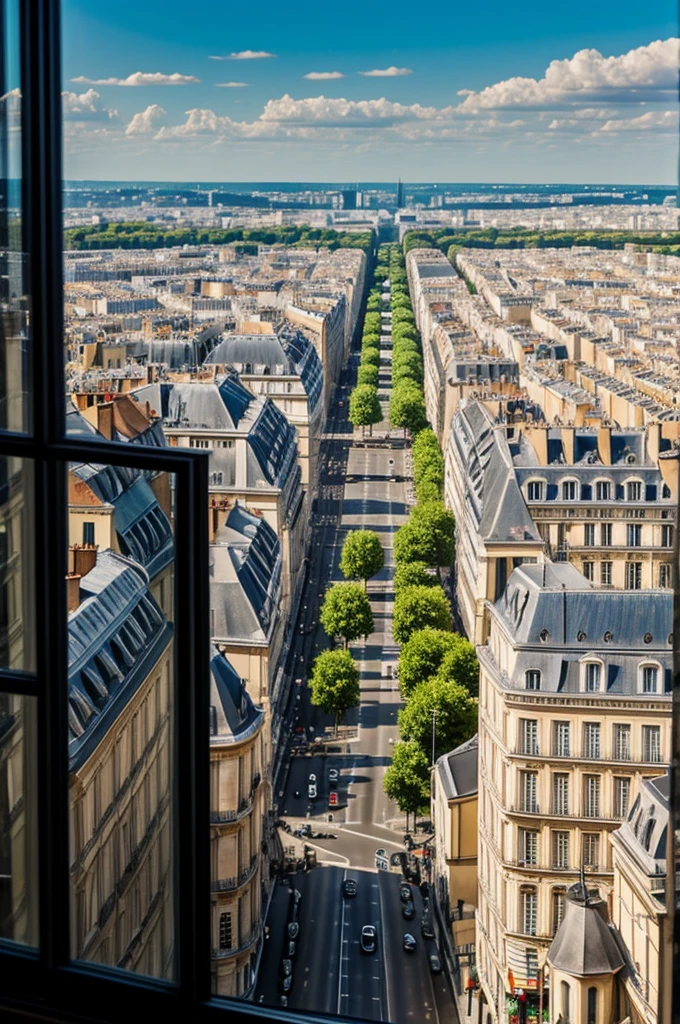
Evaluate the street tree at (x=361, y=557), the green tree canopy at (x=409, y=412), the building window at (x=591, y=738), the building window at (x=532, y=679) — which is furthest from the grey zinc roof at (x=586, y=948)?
the green tree canopy at (x=409, y=412)

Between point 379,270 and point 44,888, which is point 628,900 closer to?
point 44,888

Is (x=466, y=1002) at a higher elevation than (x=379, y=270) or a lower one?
lower

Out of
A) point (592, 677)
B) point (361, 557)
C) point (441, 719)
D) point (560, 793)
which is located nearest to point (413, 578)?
point (361, 557)

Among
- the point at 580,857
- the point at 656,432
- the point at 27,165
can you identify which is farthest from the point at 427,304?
the point at 27,165

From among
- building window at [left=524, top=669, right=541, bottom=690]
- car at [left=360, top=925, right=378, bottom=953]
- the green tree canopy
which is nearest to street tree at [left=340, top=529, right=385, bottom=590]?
building window at [left=524, top=669, right=541, bottom=690]

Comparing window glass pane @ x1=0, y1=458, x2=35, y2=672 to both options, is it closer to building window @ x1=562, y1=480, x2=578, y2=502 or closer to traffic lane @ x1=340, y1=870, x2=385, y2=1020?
traffic lane @ x1=340, y1=870, x2=385, y2=1020

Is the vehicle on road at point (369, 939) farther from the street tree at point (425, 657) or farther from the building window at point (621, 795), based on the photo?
the street tree at point (425, 657)
